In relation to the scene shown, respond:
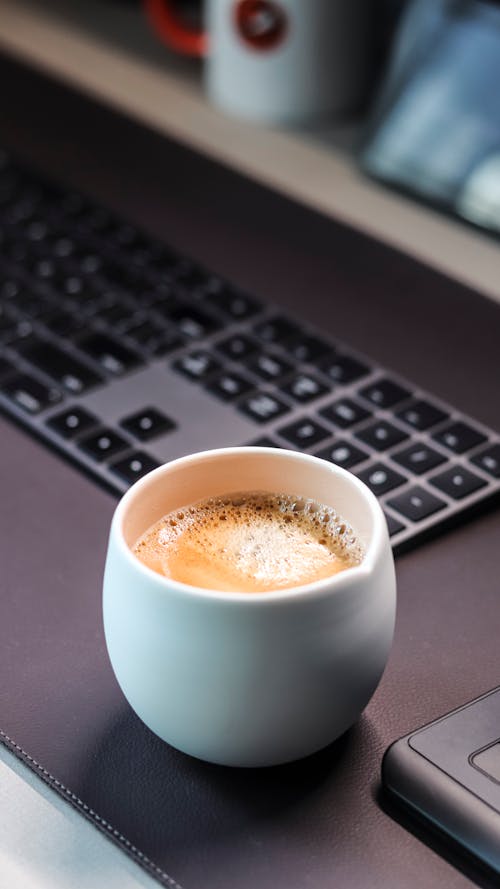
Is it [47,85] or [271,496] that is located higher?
[271,496]

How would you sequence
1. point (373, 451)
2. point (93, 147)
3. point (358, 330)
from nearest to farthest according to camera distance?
point (373, 451), point (358, 330), point (93, 147)

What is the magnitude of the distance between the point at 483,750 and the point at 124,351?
321mm

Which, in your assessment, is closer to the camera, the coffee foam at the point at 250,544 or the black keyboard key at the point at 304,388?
the coffee foam at the point at 250,544

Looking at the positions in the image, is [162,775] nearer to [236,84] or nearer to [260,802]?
[260,802]

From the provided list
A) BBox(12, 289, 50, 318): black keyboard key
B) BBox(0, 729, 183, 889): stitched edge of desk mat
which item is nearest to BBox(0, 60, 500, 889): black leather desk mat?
BBox(0, 729, 183, 889): stitched edge of desk mat

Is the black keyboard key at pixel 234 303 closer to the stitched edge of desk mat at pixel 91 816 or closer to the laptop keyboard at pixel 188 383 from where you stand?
the laptop keyboard at pixel 188 383

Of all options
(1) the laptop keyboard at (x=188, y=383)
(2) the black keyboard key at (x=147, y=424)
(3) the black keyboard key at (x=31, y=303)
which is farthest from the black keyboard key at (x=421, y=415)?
(3) the black keyboard key at (x=31, y=303)

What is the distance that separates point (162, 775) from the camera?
0.43 meters

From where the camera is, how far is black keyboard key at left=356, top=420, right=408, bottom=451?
0.58 metres

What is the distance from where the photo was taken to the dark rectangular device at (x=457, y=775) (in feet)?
1.29

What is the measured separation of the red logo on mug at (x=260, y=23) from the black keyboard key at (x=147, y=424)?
0.39 meters

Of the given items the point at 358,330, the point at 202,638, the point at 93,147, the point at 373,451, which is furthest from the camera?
the point at 93,147

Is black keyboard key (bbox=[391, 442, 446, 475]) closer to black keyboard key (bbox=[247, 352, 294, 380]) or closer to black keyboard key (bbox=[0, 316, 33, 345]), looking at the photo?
black keyboard key (bbox=[247, 352, 294, 380])

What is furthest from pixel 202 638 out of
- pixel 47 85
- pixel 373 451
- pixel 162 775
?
pixel 47 85
